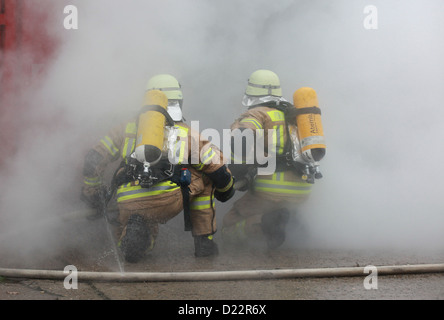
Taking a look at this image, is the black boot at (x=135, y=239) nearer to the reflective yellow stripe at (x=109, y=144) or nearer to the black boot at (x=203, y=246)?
the black boot at (x=203, y=246)

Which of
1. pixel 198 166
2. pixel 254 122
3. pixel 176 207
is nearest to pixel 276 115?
pixel 254 122

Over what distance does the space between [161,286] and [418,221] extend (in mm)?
2612

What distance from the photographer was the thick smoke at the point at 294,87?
442cm

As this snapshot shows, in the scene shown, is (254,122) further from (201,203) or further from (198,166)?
(201,203)

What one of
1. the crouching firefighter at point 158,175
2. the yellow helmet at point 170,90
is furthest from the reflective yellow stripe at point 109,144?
the yellow helmet at point 170,90

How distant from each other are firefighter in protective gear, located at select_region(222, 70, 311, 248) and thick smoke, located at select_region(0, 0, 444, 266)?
442 mm

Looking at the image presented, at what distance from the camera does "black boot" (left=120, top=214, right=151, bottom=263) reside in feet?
12.3

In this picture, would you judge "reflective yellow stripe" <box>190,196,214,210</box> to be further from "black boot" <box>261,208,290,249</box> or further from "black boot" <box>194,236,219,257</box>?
"black boot" <box>261,208,290,249</box>

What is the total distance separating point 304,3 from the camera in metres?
5.27

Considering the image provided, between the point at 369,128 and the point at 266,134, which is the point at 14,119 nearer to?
the point at 266,134

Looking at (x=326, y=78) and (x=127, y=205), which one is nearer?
(x=127, y=205)

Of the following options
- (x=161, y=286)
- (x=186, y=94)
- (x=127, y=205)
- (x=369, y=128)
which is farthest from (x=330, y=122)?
(x=161, y=286)

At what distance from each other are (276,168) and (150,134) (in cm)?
118

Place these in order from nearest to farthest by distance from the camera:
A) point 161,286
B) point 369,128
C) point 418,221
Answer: point 161,286 < point 418,221 < point 369,128
